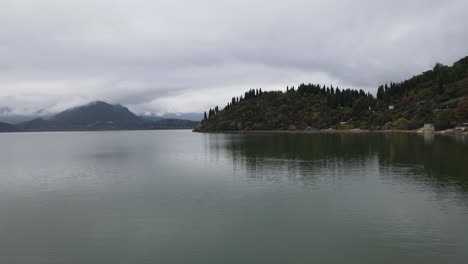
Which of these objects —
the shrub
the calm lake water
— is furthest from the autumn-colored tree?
the calm lake water

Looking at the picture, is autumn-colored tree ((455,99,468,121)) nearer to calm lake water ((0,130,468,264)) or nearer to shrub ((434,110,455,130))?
shrub ((434,110,455,130))

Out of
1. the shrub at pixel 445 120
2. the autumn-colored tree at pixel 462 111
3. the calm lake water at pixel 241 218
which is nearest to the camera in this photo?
the calm lake water at pixel 241 218

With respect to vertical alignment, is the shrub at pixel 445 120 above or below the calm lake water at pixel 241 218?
above

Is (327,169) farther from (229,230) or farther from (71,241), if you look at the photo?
(71,241)

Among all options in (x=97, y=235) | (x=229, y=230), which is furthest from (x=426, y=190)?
(x=97, y=235)

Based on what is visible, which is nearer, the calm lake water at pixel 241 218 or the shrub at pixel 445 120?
the calm lake water at pixel 241 218

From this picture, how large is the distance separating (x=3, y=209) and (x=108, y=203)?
11.8 m

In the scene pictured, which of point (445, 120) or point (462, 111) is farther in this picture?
point (445, 120)

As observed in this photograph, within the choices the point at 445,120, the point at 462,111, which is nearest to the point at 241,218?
the point at 462,111

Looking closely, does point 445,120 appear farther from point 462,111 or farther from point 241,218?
point 241,218

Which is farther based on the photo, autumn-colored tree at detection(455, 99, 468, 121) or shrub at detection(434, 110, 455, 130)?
→ shrub at detection(434, 110, 455, 130)

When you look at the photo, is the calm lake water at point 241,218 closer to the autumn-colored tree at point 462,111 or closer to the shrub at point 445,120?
the autumn-colored tree at point 462,111

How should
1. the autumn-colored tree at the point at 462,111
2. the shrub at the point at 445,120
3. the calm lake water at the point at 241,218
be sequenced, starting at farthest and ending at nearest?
the shrub at the point at 445,120, the autumn-colored tree at the point at 462,111, the calm lake water at the point at 241,218

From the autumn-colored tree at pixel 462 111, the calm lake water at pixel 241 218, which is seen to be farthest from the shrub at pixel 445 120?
the calm lake water at pixel 241 218
